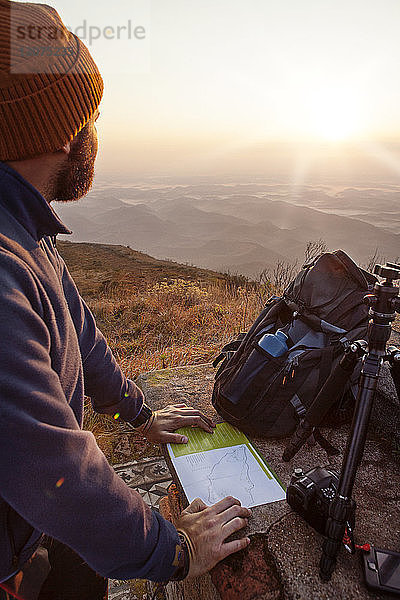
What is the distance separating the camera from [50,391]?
3.07ft

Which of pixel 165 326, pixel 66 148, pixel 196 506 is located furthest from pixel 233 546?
pixel 165 326

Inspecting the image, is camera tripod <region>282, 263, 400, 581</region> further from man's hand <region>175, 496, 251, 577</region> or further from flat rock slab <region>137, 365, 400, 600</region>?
man's hand <region>175, 496, 251, 577</region>

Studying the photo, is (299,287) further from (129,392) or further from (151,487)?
(151,487)

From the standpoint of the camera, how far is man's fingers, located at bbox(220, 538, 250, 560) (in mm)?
1346

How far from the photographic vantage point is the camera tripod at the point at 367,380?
1.16 m

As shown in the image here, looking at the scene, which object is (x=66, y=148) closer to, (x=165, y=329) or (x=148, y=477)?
(x=148, y=477)

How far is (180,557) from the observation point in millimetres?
1162

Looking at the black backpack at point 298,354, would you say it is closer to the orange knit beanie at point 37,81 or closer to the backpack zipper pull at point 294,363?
the backpack zipper pull at point 294,363

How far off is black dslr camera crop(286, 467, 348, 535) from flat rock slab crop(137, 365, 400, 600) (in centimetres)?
7

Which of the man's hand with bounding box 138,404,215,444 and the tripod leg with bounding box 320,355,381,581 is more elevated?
the tripod leg with bounding box 320,355,381,581

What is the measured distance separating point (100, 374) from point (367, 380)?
1104mm

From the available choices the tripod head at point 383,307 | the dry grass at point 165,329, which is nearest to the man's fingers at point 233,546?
the tripod head at point 383,307

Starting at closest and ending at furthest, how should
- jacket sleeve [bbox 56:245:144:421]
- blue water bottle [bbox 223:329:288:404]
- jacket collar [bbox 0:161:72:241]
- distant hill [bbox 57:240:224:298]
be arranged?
jacket collar [bbox 0:161:72:241] → jacket sleeve [bbox 56:245:144:421] → blue water bottle [bbox 223:329:288:404] → distant hill [bbox 57:240:224:298]

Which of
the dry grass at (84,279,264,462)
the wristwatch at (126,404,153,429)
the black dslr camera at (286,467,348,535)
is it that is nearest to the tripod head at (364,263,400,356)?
the black dslr camera at (286,467,348,535)
